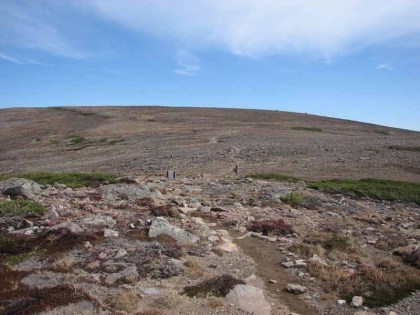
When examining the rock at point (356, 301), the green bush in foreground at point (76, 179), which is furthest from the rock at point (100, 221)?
the green bush in foreground at point (76, 179)

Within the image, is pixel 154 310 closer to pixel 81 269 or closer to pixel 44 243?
pixel 81 269

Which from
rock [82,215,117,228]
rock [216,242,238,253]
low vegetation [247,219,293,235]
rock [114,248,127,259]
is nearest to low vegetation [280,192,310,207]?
low vegetation [247,219,293,235]

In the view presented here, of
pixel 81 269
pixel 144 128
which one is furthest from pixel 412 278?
pixel 144 128

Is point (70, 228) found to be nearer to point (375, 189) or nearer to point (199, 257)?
point (199, 257)

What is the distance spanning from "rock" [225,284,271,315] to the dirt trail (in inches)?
23.3

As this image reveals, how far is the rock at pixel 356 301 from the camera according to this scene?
10.9 metres

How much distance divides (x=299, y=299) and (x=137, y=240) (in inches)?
218

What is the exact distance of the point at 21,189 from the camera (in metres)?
20.2

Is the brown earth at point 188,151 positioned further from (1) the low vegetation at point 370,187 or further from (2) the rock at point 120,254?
(2) the rock at point 120,254

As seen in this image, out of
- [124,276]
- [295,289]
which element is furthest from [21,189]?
[295,289]

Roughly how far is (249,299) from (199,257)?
3.08 metres

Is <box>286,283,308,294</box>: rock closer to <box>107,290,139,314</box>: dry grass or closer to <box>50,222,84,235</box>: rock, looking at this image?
<box>107,290,139,314</box>: dry grass

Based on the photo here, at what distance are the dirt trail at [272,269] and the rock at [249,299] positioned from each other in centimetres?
59

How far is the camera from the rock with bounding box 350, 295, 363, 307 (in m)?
10.9
